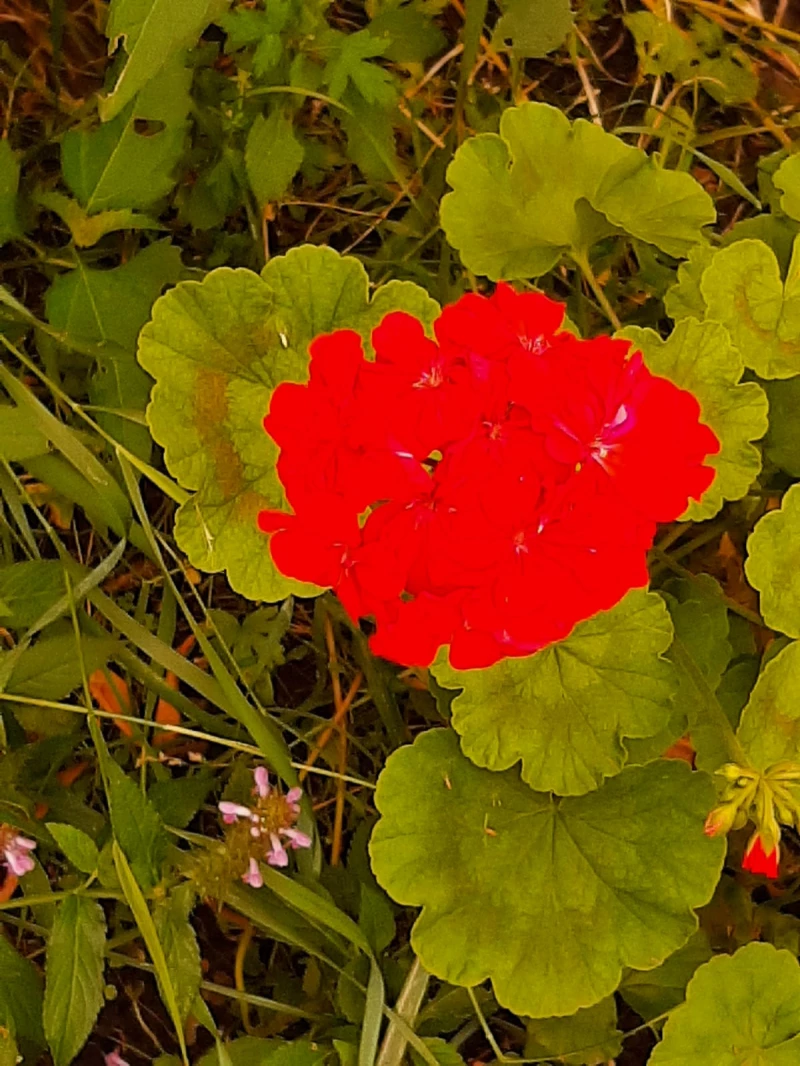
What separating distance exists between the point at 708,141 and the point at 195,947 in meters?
1.21

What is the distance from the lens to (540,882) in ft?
3.86

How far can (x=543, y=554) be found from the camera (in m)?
0.84

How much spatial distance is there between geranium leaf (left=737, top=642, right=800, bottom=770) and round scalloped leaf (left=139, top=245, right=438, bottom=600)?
454 mm

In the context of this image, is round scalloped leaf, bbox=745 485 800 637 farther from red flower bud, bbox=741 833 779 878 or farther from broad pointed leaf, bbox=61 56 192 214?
broad pointed leaf, bbox=61 56 192 214

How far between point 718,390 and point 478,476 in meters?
0.47

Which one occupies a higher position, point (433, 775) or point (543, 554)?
point (543, 554)

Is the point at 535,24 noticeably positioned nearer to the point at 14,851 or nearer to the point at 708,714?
the point at 708,714

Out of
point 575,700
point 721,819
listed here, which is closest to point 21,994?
point 575,700

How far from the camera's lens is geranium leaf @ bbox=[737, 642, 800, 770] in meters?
1.16

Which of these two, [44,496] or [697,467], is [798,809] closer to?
[697,467]

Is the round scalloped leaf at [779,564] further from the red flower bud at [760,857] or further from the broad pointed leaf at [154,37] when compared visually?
the broad pointed leaf at [154,37]

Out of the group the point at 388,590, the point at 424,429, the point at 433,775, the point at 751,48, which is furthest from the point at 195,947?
the point at 751,48

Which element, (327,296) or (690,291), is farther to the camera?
(690,291)

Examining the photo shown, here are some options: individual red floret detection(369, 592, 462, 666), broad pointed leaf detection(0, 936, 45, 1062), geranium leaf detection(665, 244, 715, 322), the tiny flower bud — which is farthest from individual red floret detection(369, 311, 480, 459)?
broad pointed leaf detection(0, 936, 45, 1062)
